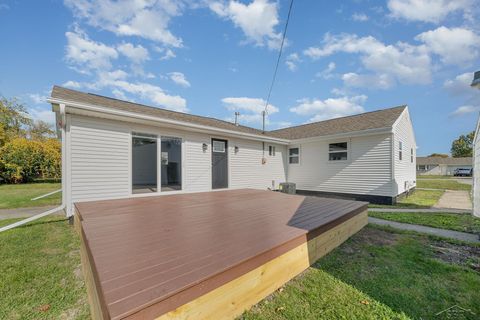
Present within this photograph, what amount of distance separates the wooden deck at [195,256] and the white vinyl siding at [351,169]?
5.60 metres

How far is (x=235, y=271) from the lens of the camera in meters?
→ 1.83

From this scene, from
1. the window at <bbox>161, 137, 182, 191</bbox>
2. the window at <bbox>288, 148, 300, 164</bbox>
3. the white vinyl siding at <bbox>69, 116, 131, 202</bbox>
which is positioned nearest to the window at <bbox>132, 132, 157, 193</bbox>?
the window at <bbox>161, 137, 182, 191</bbox>

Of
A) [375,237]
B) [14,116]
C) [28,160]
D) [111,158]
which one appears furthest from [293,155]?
[14,116]

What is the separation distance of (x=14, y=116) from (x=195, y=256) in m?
27.2

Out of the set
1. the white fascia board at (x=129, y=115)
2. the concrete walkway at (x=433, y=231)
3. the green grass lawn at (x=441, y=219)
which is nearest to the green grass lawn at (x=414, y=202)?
the green grass lawn at (x=441, y=219)

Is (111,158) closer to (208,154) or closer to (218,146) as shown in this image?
(208,154)

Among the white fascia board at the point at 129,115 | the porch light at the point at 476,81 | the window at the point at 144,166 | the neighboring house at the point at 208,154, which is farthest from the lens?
the window at the point at 144,166

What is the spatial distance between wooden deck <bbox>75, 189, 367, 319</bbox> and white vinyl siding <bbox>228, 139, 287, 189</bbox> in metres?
4.67

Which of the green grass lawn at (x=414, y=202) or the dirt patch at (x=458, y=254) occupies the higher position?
the dirt patch at (x=458, y=254)

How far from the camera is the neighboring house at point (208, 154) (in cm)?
508

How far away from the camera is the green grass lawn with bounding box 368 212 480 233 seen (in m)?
4.80

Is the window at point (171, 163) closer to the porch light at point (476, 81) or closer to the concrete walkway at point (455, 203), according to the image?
the porch light at point (476, 81)

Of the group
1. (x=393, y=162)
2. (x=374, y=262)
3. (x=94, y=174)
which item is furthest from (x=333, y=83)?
(x=94, y=174)

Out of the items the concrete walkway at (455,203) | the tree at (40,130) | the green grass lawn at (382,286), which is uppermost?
the tree at (40,130)
